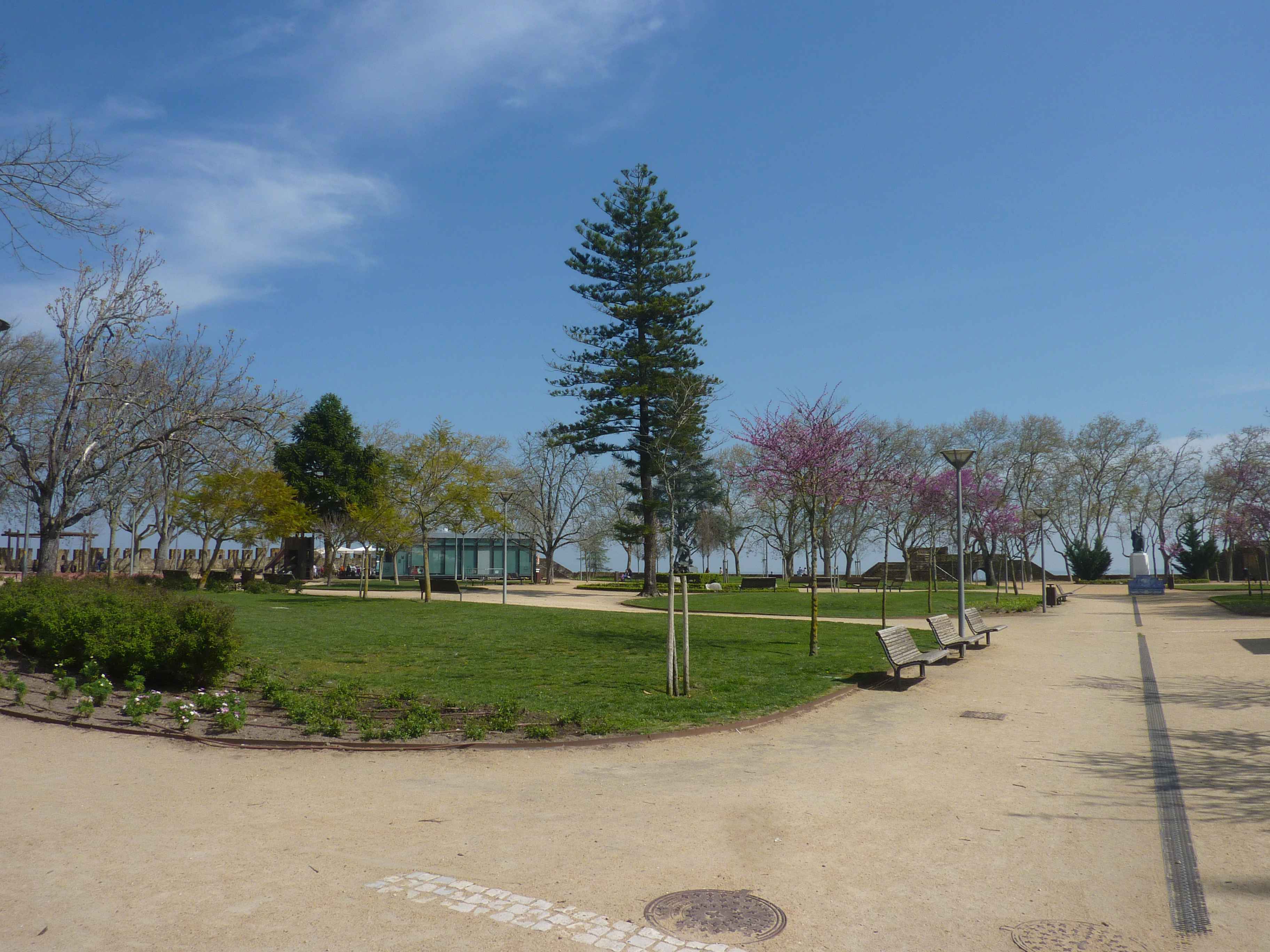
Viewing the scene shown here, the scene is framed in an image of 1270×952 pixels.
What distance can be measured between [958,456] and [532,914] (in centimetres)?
1627

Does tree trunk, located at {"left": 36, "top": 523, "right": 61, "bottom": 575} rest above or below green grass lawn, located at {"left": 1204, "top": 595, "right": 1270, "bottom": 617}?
above

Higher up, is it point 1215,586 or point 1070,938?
point 1215,586

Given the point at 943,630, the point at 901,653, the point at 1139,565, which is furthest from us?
the point at 1139,565

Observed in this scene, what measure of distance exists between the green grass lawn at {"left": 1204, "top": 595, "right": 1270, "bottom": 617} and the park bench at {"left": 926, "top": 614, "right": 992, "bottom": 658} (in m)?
13.3

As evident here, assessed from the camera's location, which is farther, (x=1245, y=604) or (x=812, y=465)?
(x=1245, y=604)

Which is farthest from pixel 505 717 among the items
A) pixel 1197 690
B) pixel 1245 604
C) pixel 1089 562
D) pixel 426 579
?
pixel 1089 562

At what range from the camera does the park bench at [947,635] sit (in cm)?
1477

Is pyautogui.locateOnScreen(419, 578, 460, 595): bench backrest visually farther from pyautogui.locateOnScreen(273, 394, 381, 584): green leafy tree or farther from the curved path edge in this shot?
the curved path edge

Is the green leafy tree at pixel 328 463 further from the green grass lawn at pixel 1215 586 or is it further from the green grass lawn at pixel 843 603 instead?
the green grass lawn at pixel 1215 586

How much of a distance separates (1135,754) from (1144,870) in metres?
3.29

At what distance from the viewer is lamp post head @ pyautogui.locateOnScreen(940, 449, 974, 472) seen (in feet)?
60.0

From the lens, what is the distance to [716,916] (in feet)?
13.4

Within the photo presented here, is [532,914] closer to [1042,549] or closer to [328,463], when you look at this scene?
[1042,549]

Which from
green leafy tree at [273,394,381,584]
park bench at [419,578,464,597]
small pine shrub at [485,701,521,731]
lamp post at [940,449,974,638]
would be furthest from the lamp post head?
green leafy tree at [273,394,381,584]
